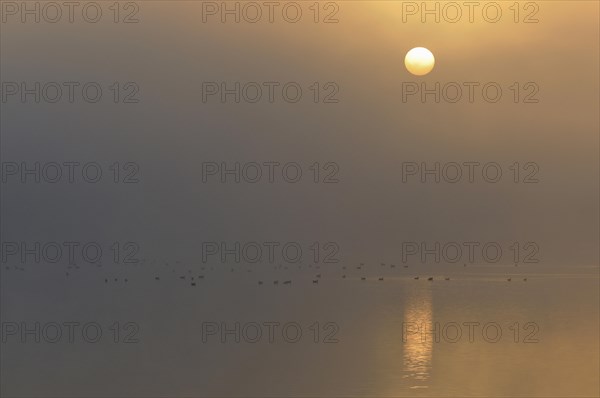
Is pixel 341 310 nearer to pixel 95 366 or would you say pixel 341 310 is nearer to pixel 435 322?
pixel 435 322

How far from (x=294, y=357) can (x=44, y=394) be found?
3.33 meters

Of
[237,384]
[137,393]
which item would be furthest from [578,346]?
[137,393]

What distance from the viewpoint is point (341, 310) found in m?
18.8

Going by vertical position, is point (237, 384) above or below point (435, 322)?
below

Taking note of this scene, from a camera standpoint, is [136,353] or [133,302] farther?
[133,302]

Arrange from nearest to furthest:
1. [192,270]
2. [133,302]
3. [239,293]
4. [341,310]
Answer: [341,310]
[133,302]
[239,293]
[192,270]

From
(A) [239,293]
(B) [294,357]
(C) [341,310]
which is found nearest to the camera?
(B) [294,357]

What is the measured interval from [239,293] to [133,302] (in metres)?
4.08

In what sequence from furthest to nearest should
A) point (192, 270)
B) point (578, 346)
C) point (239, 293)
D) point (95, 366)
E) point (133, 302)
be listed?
point (192, 270)
point (239, 293)
point (133, 302)
point (578, 346)
point (95, 366)

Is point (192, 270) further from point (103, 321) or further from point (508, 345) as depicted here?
point (508, 345)

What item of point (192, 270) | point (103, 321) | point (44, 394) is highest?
point (192, 270)

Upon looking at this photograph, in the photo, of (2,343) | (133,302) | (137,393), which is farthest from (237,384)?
(133,302)

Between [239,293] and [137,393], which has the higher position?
[239,293]

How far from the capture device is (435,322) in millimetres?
16422
